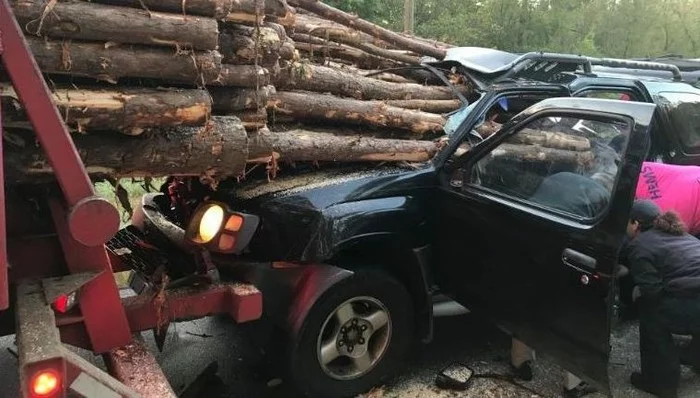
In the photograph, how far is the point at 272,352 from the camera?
3486 mm

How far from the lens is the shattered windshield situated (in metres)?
5.14

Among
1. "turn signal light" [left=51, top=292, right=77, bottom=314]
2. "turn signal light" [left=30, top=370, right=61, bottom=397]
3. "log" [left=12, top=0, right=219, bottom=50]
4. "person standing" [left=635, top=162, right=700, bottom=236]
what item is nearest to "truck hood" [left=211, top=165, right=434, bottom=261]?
"log" [left=12, top=0, right=219, bottom=50]

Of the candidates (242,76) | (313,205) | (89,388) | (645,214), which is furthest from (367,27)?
(89,388)

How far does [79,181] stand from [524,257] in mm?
2312

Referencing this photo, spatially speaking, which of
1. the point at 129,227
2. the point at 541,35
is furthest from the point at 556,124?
the point at 541,35

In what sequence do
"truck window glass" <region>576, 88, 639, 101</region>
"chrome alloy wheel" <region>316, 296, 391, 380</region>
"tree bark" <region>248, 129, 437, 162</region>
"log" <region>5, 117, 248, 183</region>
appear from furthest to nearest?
"truck window glass" <region>576, 88, 639, 101</region> < "chrome alloy wheel" <region>316, 296, 391, 380</region> < "tree bark" <region>248, 129, 437, 162</region> < "log" <region>5, 117, 248, 183</region>

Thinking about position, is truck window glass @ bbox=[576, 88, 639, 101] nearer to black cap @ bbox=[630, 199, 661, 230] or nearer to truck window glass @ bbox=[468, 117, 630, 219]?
black cap @ bbox=[630, 199, 661, 230]

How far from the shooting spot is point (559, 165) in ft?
11.1

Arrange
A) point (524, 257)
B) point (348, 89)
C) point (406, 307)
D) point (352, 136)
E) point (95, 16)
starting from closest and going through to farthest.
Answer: point (95, 16)
point (524, 257)
point (406, 307)
point (352, 136)
point (348, 89)

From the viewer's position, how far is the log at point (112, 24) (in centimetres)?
246

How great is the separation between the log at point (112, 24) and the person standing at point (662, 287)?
2515 millimetres

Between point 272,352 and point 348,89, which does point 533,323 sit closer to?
point 272,352

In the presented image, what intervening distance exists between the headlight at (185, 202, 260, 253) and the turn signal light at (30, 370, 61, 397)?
4.47 ft

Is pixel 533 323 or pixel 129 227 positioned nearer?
pixel 533 323
